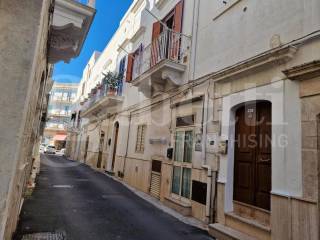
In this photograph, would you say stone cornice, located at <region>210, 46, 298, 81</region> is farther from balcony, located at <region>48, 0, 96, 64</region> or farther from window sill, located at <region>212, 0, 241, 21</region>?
balcony, located at <region>48, 0, 96, 64</region>

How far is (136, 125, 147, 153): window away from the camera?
35.2 ft

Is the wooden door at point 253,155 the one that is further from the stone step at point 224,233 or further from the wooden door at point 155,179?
the wooden door at point 155,179

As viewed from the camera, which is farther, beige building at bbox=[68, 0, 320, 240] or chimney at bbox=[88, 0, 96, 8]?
chimney at bbox=[88, 0, 96, 8]

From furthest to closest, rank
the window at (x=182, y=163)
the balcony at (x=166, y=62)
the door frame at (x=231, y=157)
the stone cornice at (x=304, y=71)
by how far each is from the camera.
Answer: the balcony at (x=166, y=62)
the window at (x=182, y=163)
the door frame at (x=231, y=157)
the stone cornice at (x=304, y=71)

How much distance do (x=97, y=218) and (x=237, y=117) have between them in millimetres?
4047

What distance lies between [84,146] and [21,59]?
21850mm

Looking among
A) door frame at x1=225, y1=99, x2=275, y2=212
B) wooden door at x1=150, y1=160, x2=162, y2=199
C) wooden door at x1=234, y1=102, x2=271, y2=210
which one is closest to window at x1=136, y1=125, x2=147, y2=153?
wooden door at x1=150, y1=160, x2=162, y2=199

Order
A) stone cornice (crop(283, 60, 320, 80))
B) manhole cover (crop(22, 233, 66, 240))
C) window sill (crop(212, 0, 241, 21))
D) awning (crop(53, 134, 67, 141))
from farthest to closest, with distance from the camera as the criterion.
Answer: awning (crop(53, 134, 67, 141))
window sill (crop(212, 0, 241, 21))
manhole cover (crop(22, 233, 66, 240))
stone cornice (crop(283, 60, 320, 80))

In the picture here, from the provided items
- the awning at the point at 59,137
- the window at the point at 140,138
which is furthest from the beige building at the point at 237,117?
the awning at the point at 59,137

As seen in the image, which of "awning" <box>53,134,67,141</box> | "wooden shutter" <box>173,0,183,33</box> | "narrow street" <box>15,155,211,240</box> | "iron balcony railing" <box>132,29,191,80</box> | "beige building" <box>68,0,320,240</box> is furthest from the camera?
"awning" <box>53,134,67,141</box>

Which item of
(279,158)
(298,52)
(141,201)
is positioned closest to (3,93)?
(279,158)

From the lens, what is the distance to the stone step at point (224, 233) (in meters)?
4.65

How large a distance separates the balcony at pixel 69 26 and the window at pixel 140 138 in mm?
5736

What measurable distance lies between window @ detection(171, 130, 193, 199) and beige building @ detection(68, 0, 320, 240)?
0.10ft
